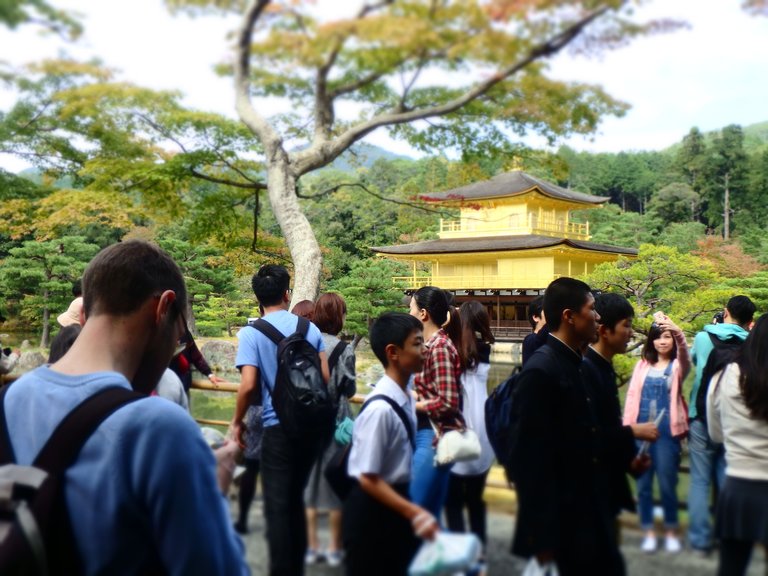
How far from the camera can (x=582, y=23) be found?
128cm

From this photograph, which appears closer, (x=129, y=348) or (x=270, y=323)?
(x=129, y=348)

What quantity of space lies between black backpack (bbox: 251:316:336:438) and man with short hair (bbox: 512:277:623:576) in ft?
2.55

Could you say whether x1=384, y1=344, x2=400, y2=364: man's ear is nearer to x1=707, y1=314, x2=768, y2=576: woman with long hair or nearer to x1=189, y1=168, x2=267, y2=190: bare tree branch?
x1=189, y1=168, x2=267, y2=190: bare tree branch

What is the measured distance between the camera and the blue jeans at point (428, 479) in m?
1.47

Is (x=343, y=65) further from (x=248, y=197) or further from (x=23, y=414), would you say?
(x=23, y=414)

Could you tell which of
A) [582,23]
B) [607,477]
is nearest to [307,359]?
[607,477]

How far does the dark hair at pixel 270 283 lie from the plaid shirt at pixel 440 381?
26.1 inches

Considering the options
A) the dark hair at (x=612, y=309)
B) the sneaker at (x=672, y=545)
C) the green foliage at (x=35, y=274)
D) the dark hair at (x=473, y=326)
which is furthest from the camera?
the green foliage at (x=35, y=274)

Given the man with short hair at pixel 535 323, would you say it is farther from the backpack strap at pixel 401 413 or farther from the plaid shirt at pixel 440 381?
the backpack strap at pixel 401 413

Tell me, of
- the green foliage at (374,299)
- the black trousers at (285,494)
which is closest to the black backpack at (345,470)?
the black trousers at (285,494)

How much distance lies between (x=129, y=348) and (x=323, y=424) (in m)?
1.12

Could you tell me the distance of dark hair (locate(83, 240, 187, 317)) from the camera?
1.21 meters

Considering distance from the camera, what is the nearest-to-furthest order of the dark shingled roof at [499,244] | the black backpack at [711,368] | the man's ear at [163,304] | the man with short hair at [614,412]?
the man's ear at [163,304] → the man with short hair at [614,412] → the dark shingled roof at [499,244] → the black backpack at [711,368]

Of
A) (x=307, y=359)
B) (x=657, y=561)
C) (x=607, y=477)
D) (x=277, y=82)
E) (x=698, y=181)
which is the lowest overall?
(x=657, y=561)
